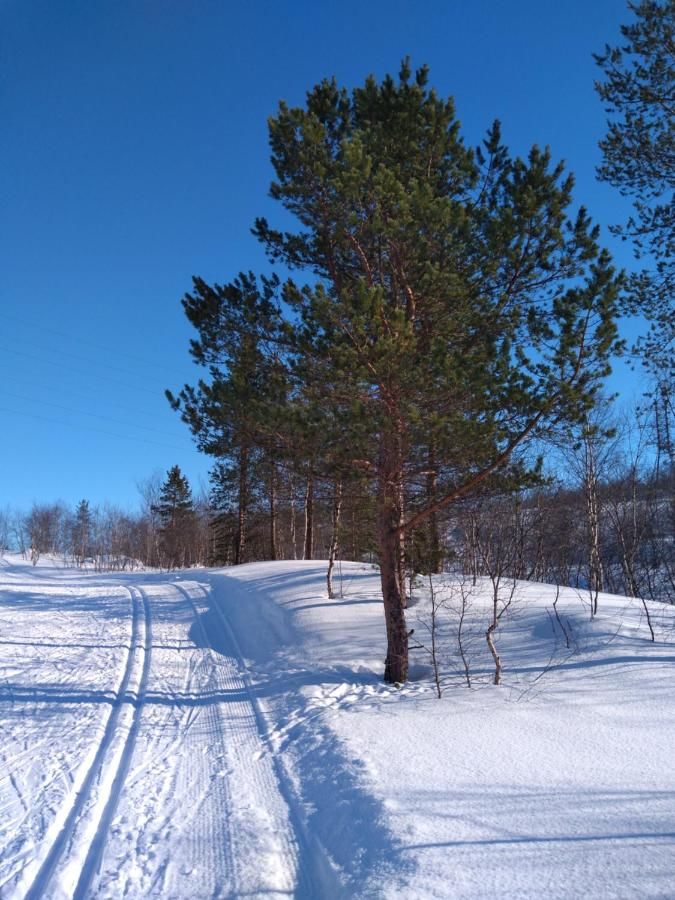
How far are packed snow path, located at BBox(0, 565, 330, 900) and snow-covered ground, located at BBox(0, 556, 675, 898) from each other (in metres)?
0.02

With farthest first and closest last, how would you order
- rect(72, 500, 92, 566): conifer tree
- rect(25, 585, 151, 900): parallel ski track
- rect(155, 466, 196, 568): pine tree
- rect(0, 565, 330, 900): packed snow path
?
rect(72, 500, 92, 566): conifer tree < rect(155, 466, 196, 568): pine tree < rect(0, 565, 330, 900): packed snow path < rect(25, 585, 151, 900): parallel ski track

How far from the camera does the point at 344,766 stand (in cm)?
537

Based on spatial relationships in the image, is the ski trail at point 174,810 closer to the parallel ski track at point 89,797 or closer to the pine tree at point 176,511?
the parallel ski track at point 89,797

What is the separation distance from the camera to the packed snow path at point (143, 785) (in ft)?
12.1

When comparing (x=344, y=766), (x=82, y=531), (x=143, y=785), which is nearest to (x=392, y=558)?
(x=344, y=766)

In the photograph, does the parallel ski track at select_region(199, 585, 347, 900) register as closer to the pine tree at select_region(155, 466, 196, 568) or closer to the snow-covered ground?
the snow-covered ground

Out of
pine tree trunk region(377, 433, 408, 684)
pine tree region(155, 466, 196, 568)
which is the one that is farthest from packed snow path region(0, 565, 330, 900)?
pine tree region(155, 466, 196, 568)

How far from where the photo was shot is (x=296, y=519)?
3681cm

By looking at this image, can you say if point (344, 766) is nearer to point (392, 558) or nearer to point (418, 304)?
point (392, 558)

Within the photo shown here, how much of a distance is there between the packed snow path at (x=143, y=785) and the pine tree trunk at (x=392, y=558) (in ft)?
7.52

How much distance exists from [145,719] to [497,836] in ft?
15.5

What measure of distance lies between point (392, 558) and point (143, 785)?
4878 mm

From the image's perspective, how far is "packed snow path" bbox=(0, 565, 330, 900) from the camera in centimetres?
370

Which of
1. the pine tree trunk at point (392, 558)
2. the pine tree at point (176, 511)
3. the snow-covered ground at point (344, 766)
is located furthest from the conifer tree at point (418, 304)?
the pine tree at point (176, 511)
